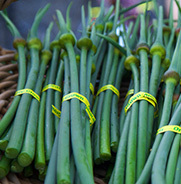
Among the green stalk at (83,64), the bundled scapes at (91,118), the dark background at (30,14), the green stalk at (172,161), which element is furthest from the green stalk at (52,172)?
the dark background at (30,14)

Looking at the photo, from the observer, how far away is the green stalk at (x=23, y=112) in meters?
0.62

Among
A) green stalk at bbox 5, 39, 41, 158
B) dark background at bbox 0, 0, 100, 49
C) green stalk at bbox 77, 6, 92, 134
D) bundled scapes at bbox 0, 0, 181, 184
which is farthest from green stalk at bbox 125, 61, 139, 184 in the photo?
dark background at bbox 0, 0, 100, 49

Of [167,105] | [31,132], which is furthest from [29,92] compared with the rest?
[167,105]

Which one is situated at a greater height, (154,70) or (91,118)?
(154,70)

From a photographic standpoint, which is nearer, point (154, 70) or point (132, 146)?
point (132, 146)

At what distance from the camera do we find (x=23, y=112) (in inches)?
28.5

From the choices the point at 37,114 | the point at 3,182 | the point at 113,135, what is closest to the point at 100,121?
the point at 113,135

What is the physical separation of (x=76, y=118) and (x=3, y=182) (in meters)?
0.21

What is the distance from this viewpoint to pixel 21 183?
0.67 metres

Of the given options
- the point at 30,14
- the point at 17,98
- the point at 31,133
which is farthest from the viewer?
the point at 30,14

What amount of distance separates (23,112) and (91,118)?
17 cm

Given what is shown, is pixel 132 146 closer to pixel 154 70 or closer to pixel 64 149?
pixel 64 149

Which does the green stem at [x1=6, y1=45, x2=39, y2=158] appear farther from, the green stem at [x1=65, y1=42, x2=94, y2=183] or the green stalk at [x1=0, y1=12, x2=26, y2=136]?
the green stem at [x1=65, y1=42, x2=94, y2=183]

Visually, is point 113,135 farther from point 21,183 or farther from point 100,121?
point 21,183
